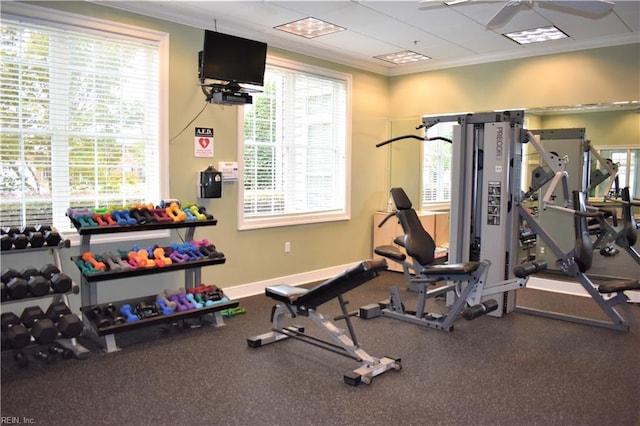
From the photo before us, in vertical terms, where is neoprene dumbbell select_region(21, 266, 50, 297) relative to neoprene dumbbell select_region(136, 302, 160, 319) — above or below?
above

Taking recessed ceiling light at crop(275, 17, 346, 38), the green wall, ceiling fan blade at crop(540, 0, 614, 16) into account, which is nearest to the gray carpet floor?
the green wall

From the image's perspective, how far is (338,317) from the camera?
3.53 meters

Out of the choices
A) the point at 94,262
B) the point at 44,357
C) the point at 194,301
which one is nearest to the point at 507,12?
the point at 194,301

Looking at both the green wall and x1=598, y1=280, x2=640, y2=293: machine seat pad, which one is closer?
x1=598, y1=280, x2=640, y2=293: machine seat pad

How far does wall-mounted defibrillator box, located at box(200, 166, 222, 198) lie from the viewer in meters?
4.88

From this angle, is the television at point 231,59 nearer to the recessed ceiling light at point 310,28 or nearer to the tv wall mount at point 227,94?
the tv wall mount at point 227,94

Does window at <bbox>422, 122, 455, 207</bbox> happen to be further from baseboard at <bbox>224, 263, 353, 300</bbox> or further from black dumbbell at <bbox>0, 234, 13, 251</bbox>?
black dumbbell at <bbox>0, 234, 13, 251</bbox>

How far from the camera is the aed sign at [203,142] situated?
16.1 ft

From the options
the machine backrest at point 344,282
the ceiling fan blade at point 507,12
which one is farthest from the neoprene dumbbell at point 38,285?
the ceiling fan blade at point 507,12

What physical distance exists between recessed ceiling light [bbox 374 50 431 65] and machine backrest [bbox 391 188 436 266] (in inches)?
91.2

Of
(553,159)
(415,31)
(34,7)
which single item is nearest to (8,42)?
(34,7)

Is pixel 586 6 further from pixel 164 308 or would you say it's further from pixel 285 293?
pixel 164 308

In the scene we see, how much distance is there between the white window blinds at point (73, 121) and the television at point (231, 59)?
0.51 metres

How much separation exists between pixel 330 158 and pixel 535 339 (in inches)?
131
